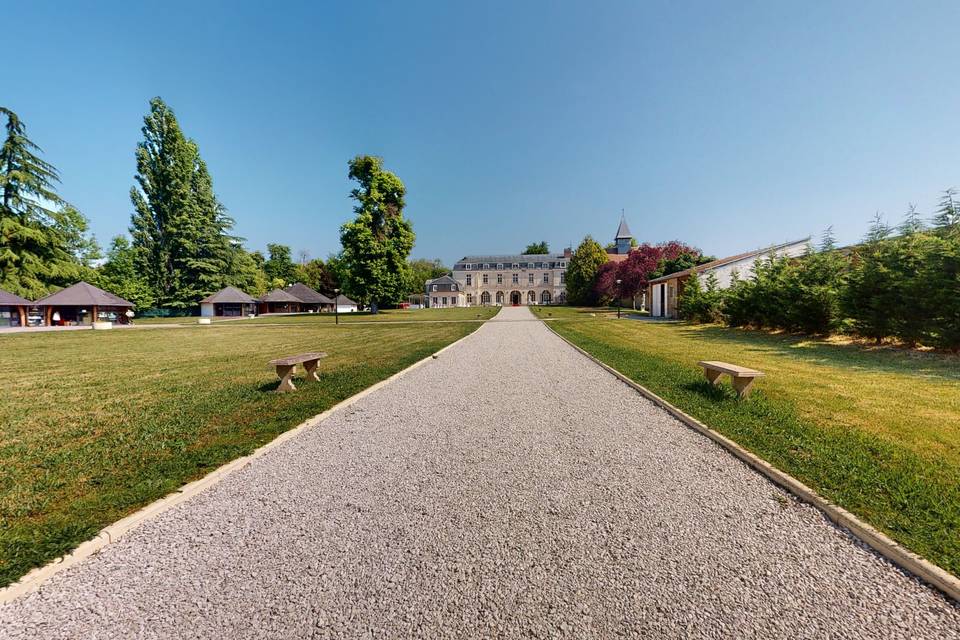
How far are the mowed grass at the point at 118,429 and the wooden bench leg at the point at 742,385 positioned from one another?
22.0ft

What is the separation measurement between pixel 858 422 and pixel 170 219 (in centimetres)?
6292

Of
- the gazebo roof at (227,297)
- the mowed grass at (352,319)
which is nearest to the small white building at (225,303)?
the gazebo roof at (227,297)

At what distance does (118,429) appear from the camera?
16.8 feet

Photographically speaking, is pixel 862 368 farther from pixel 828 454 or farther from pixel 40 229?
pixel 40 229

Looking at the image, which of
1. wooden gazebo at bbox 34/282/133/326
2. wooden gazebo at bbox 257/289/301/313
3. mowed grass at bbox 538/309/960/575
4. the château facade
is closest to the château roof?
the château facade

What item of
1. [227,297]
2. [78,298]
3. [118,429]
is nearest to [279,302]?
[227,297]

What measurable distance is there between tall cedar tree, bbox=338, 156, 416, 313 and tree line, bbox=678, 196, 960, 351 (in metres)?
33.4

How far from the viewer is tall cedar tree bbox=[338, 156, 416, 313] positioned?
132 ft

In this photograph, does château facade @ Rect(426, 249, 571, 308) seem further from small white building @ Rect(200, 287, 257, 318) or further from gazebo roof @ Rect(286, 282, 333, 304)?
small white building @ Rect(200, 287, 257, 318)

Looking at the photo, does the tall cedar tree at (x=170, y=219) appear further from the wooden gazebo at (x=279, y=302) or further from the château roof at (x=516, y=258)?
the château roof at (x=516, y=258)

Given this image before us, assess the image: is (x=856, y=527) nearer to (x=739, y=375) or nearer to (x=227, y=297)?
(x=739, y=375)

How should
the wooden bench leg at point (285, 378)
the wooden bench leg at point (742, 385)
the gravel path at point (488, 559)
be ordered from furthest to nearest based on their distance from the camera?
the wooden bench leg at point (285, 378)
the wooden bench leg at point (742, 385)
the gravel path at point (488, 559)

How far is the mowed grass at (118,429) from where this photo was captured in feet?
9.80

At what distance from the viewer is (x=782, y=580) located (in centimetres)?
233
